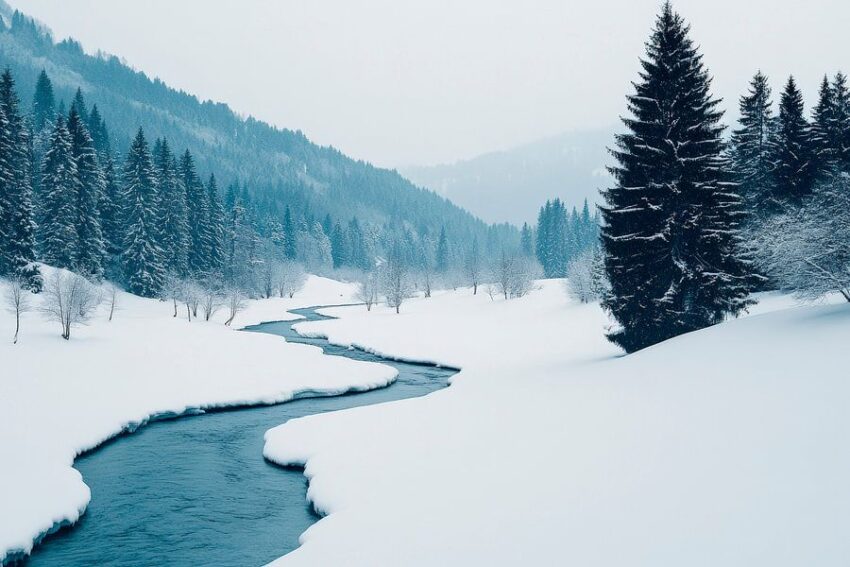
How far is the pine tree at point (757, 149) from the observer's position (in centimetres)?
3828

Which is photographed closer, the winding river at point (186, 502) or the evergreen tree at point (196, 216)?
the winding river at point (186, 502)

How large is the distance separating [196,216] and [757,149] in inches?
2777

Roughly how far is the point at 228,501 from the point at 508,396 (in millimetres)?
10928

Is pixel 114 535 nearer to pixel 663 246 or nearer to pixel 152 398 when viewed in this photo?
pixel 152 398

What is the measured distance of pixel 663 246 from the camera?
22.2 meters

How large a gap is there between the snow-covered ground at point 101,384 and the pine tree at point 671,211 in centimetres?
1586

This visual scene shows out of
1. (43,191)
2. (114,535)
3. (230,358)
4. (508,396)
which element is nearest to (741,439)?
(508,396)

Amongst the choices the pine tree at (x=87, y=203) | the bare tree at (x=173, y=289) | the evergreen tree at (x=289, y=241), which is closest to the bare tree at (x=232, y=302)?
the bare tree at (x=173, y=289)

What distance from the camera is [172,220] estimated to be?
2591 inches

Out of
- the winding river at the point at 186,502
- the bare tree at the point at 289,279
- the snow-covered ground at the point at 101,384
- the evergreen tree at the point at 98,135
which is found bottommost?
the winding river at the point at 186,502

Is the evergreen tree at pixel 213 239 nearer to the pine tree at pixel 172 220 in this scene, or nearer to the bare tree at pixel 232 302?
the pine tree at pixel 172 220

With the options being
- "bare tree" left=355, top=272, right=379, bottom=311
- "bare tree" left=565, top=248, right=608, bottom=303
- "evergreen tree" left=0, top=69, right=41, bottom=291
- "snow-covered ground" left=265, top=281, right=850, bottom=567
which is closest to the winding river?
"snow-covered ground" left=265, top=281, right=850, bottom=567

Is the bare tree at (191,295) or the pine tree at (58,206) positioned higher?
the pine tree at (58,206)

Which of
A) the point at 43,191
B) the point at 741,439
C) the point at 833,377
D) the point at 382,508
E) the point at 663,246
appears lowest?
the point at 382,508
